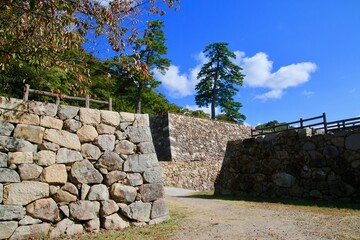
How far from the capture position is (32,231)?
5.31 metres

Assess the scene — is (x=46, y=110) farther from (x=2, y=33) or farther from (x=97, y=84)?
(x=97, y=84)

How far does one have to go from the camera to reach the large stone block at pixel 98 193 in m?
6.03

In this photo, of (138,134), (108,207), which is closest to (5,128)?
(108,207)

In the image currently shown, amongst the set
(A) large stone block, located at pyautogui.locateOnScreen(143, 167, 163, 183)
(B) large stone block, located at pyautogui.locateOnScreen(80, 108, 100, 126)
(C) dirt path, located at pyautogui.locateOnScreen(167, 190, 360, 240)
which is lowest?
(C) dirt path, located at pyautogui.locateOnScreen(167, 190, 360, 240)

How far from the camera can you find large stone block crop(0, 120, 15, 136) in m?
5.34

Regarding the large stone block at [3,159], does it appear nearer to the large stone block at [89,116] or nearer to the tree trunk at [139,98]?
the large stone block at [89,116]

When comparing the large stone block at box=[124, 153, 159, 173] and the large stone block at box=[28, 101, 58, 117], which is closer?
the large stone block at box=[28, 101, 58, 117]

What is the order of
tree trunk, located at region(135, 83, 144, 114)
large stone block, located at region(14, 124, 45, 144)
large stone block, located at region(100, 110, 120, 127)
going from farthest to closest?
tree trunk, located at region(135, 83, 144, 114), large stone block, located at region(100, 110, 120, 127), large stone block, located at region(14, 124, 45, 144)

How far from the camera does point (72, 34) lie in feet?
14.1

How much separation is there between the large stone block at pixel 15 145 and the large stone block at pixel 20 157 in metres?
0.06

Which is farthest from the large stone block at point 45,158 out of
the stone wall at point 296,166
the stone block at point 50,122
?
the stone wall at point 296,166

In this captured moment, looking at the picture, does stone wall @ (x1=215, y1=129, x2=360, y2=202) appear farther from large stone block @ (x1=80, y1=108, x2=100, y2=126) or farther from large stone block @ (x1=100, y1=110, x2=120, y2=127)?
large stone block @ (x1=80, y1=108, x2=100, y2=126)

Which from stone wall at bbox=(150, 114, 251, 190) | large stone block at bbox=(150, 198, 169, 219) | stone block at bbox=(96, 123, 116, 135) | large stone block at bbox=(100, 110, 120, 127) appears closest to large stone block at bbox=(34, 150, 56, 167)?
stone block at bbox=(96, 123, 116, 135)

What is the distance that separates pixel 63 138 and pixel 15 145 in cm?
83
